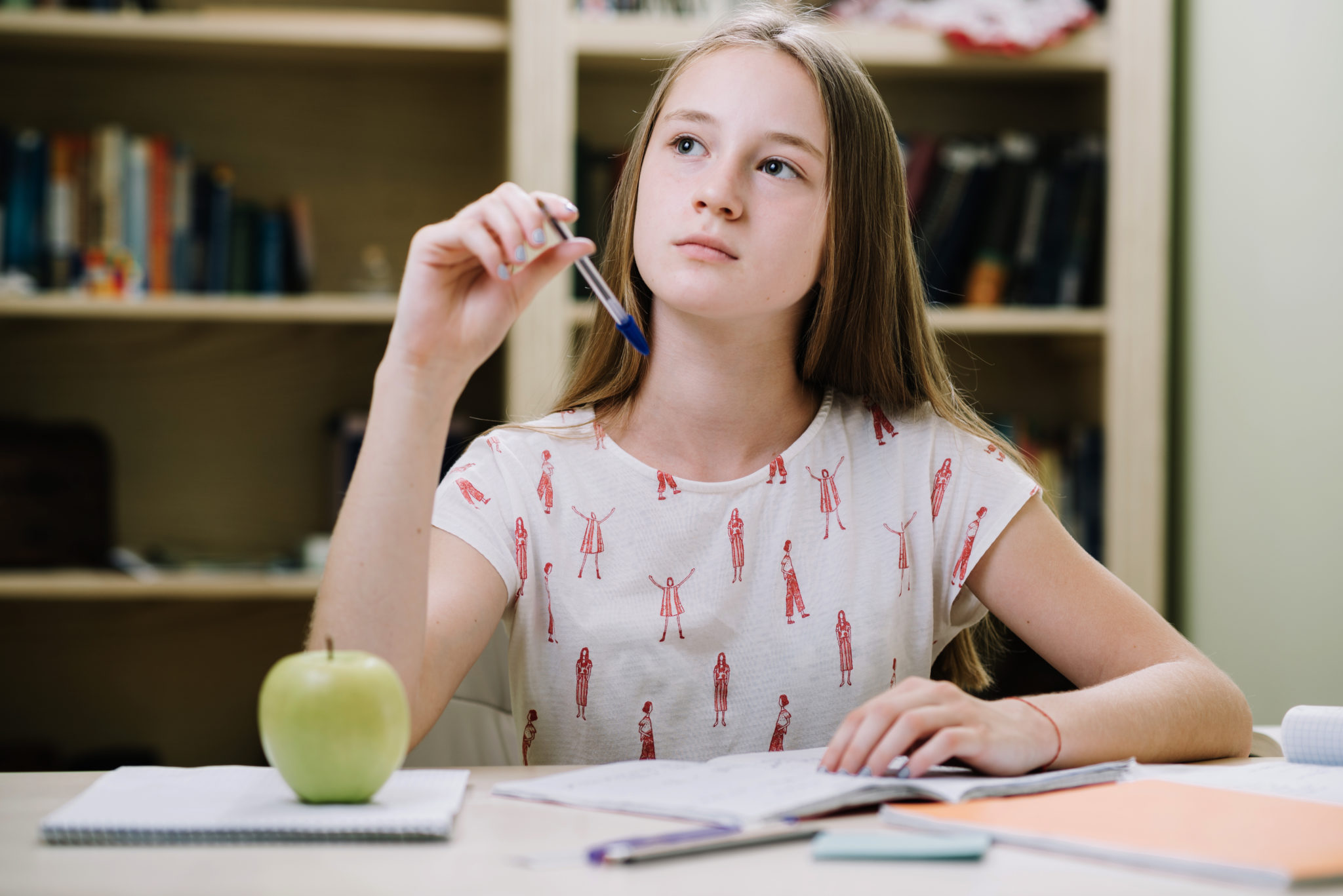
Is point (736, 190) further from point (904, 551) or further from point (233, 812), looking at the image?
point (233, 812)

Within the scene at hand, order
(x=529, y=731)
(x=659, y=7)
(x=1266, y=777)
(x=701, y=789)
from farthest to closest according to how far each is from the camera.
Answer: (x=659, y=7) < (x=529, y=731) < (x=1266, y=777) < (x=701, y=789)

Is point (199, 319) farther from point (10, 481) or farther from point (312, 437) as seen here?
point (10, 481)

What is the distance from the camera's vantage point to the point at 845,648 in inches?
49.3

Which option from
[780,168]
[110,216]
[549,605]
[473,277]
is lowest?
[549,605]

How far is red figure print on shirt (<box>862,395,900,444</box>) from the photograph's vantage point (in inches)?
53.6

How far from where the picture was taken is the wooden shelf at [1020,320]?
7.69 feet

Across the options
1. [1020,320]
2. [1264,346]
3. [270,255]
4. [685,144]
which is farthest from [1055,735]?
[270,255]

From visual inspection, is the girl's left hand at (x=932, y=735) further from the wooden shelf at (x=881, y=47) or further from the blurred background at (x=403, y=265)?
the wooden shelf at (x=881, y=47)

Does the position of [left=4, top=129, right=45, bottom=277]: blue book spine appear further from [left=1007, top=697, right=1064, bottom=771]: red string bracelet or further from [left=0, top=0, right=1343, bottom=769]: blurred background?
[left=1007, top=697, right=1064, bottom=771]: red string bracelet

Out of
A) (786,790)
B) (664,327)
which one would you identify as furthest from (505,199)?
(786,790)

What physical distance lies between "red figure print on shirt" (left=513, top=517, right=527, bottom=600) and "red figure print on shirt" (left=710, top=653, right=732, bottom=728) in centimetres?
20

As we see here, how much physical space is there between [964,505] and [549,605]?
434mm

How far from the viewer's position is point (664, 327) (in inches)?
51.6

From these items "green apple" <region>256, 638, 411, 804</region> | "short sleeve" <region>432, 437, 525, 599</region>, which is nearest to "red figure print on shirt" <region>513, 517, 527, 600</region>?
"short sleeve" <region>432, 437, 525, 599</region>
